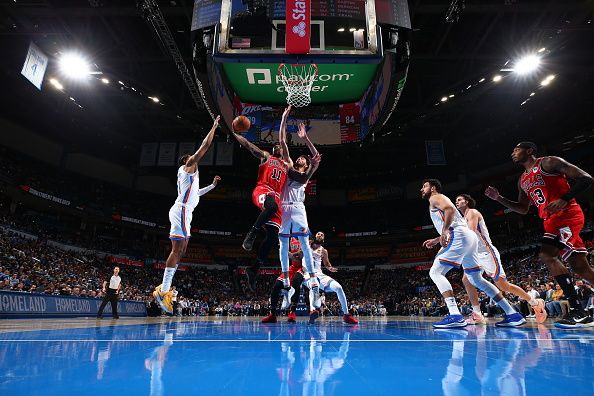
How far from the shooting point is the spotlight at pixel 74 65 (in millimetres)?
13547

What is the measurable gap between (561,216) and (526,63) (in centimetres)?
1149

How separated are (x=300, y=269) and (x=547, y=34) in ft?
40.6

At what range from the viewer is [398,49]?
8070 millimetres

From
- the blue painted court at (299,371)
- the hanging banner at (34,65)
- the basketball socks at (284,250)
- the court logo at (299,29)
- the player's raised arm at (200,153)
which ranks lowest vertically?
the blue painted court at (299,371)

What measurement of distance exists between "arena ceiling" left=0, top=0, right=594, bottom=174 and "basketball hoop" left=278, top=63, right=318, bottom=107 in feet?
15.2

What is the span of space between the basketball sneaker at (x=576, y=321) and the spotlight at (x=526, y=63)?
39.1ft

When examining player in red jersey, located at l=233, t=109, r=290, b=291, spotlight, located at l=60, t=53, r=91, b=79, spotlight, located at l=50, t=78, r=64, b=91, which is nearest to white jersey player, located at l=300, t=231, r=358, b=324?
player in red jersey, located at l=233, t=109, r=290, b=291

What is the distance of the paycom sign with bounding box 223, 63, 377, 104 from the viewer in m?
9.31

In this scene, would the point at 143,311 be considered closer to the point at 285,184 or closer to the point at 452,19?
the point at 285,184

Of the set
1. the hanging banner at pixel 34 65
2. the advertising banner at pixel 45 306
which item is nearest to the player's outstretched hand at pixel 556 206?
the advertising banner at pixel 45 306

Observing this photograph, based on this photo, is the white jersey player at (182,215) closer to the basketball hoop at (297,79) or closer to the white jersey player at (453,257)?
the white jersey player at (453,257)

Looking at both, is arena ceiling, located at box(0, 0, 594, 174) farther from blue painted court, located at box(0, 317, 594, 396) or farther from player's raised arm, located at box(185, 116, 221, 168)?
blue painted court, located at box(0, 317, 594, 396)

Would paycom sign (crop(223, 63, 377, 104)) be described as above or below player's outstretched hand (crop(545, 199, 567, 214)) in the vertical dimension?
above

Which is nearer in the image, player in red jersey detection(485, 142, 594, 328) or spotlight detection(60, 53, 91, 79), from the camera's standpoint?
player in red jersey detection(485, 142, 594, 328)
